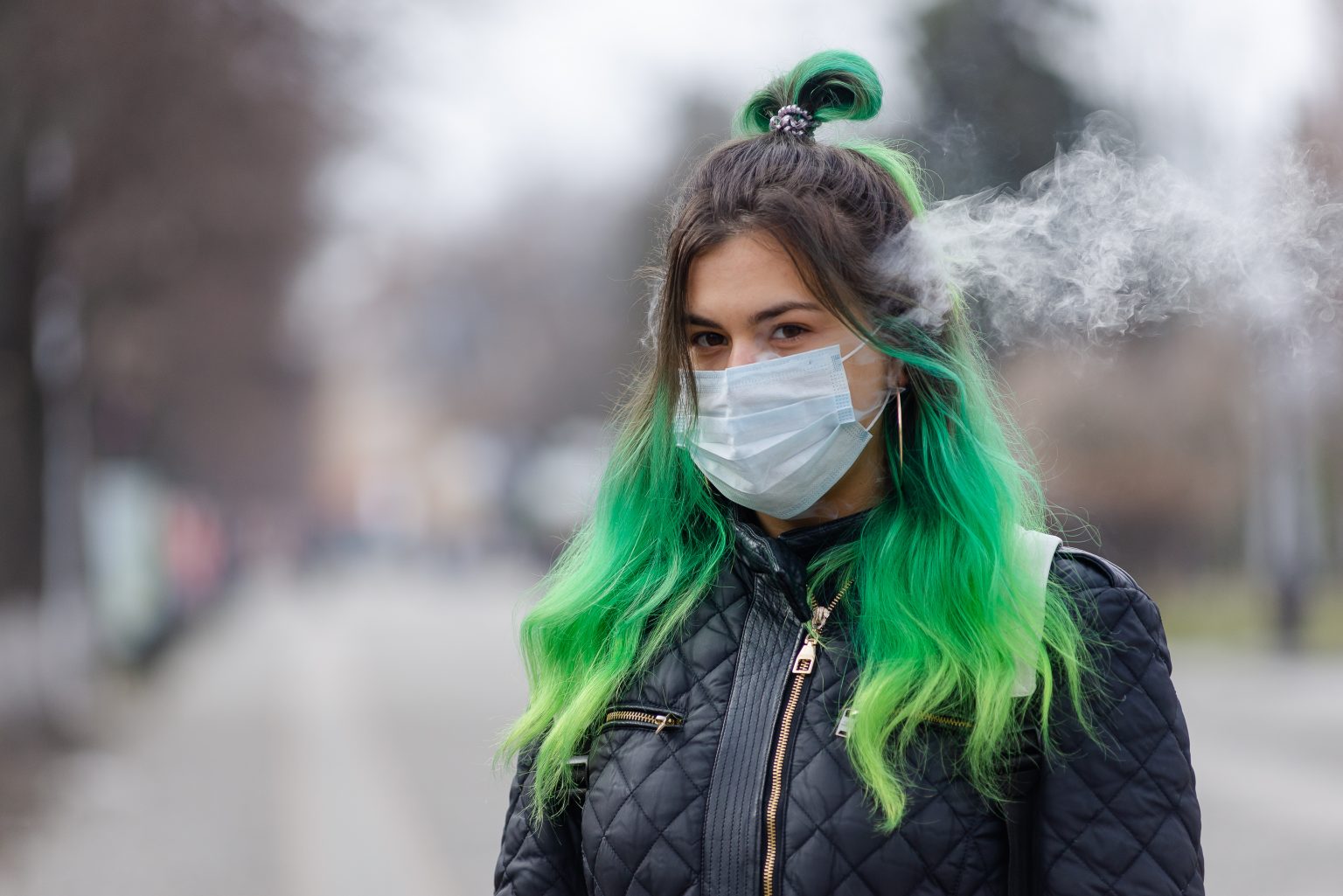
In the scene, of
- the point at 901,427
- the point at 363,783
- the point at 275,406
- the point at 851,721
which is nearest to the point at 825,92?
the point at 901,427

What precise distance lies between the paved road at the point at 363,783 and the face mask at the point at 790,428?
509 millimetres

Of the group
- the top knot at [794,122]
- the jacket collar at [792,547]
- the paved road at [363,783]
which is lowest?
the paved road at [363,783]

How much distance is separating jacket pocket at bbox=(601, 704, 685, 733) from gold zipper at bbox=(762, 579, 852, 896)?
170 millimetres

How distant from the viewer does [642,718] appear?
2197 mm

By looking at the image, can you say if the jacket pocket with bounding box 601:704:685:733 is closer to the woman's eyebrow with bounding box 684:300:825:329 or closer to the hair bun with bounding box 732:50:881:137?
the woman's eyebrow with bounding box 684:300:825:329

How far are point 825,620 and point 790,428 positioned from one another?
1.05 ft

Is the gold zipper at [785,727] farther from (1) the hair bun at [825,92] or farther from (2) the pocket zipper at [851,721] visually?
(1) the hair bun at [825,92]

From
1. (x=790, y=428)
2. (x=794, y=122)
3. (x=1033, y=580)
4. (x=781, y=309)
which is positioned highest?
(x=794, y=122)

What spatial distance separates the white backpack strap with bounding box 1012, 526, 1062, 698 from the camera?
200 centimetres

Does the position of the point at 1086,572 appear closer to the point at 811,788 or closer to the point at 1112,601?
the point at 1112,601

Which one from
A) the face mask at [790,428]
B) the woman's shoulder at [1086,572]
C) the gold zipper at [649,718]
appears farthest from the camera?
the face mask at [790,428]

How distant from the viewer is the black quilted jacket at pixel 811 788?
1918 millimetres

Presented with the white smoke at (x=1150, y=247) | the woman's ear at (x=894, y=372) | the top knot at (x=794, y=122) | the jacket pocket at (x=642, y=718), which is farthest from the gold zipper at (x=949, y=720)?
the top knot at (x=794, y=122)

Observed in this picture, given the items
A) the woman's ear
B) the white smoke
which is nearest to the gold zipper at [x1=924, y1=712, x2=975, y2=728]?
→ the woman's ear
